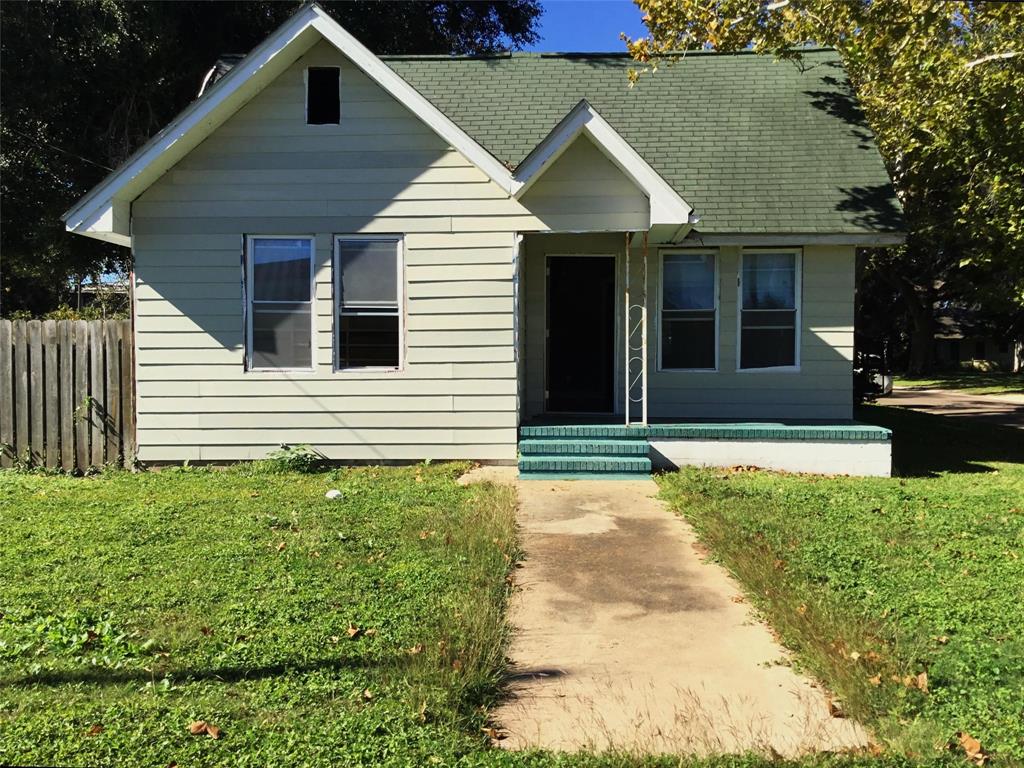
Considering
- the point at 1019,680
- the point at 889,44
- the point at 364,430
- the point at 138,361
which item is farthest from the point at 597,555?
the point at 889,44

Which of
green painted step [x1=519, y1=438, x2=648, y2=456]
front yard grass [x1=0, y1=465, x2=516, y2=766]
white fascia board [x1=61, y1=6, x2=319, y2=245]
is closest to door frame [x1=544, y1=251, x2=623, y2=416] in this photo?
green painted step [x1=519, y1=438, x2=648, y2=456]

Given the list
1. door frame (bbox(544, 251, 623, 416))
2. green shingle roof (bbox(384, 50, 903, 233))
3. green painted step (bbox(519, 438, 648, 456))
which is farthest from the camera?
door frame (bbox(544, 251, 623, 416))

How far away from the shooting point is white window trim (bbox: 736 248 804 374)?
10594mm

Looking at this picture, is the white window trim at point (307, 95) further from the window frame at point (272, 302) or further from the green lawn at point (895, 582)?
the green lawn at point (895, 582)

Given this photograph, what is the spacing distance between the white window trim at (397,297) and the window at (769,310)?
185 inches

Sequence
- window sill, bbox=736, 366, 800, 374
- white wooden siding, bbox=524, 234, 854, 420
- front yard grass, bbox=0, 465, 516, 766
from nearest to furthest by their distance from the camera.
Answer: front yard grass, bbox=0, 465, 516, 766, white wooden siding, bbox=524, 234, 854, 420, window sill, bbox=736, 366, 800, 374

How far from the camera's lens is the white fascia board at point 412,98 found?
877 cm

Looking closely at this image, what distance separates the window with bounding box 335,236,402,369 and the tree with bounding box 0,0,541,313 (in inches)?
427

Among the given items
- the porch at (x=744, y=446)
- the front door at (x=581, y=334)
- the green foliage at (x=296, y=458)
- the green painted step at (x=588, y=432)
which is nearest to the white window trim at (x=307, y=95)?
the front door at (x=581, y=334)

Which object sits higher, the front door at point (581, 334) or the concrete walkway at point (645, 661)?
the front door at point (581, 334)

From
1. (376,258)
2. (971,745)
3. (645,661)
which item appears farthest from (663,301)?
(971,745)

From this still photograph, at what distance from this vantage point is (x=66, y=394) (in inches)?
373

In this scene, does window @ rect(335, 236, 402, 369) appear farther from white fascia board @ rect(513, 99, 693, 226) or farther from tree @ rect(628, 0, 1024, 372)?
tree @ rect(628, 0, 1024, 372)

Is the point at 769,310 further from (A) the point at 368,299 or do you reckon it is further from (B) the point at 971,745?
(B) the point at 971,745
